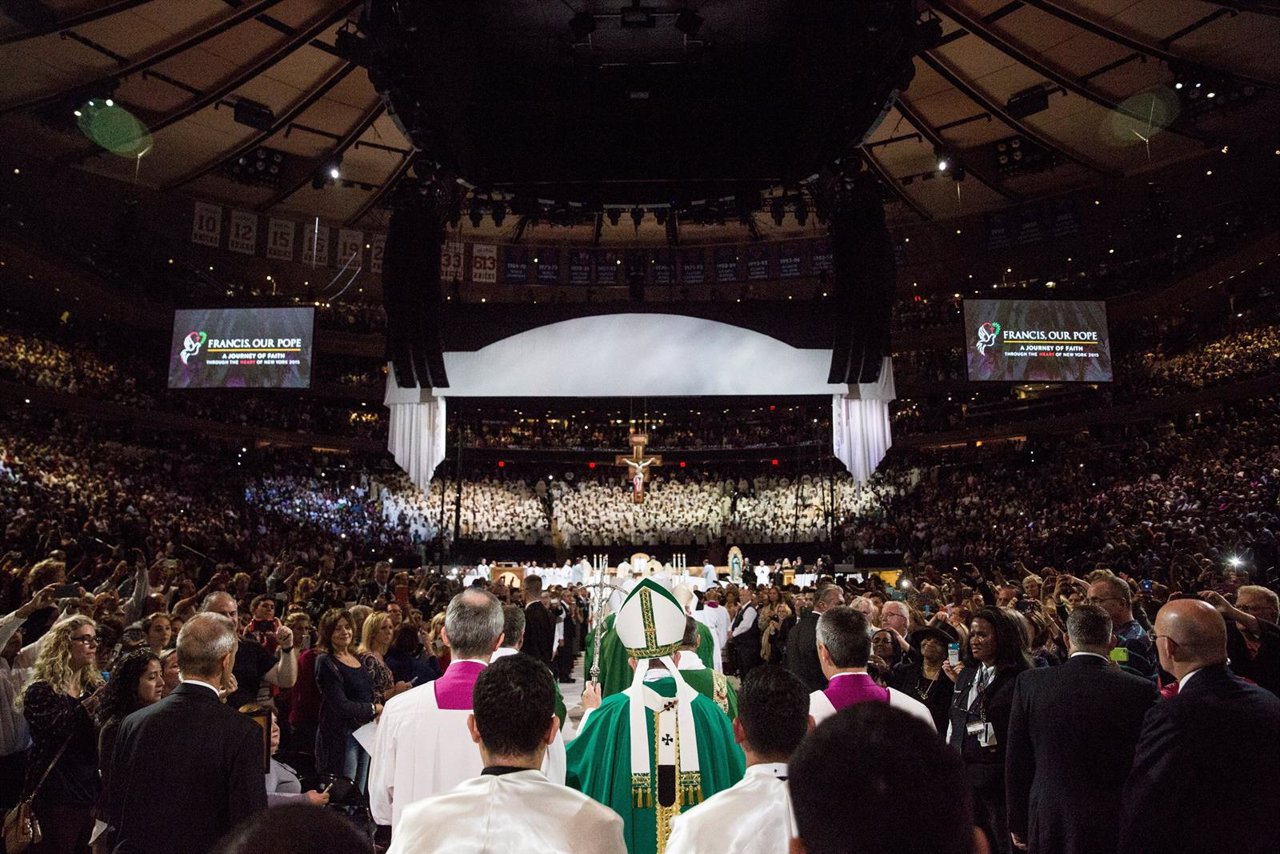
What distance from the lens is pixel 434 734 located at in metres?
3.70

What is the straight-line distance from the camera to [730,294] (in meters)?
34.0

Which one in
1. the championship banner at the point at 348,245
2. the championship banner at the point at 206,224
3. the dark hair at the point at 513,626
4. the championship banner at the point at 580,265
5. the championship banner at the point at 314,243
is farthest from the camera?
the championship banner at the point at 580,265

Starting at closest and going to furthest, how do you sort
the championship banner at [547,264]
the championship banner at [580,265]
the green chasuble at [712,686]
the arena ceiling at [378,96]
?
the green chasuble at [712,686] → the arena ceiling at [378,96] → the championship banner at [547,264] → the championship banner at [580,265]

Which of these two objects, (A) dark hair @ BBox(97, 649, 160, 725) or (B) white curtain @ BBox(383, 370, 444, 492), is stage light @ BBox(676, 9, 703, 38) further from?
(B) white curtain @ BBox(383, 370, 444, 492)

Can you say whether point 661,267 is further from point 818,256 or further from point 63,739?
point 63,739

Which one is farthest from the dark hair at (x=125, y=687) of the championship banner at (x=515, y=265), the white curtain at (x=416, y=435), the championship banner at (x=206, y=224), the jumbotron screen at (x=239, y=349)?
the championship banner at (x=515, y=265)

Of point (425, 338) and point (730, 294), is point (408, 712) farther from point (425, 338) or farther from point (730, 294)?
point (730, 294)

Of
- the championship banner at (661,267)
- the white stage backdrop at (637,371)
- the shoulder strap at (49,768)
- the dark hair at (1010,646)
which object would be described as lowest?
the shoulder strap at (49,768)

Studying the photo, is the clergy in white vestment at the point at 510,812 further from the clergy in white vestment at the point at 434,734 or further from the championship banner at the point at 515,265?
the championship banner at the point at 515,265

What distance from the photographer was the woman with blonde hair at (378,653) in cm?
574

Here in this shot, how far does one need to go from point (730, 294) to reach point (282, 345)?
18.6 m

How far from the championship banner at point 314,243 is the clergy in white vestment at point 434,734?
27778 millimetres

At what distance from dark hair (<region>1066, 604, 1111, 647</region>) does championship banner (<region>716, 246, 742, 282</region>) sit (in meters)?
27.7

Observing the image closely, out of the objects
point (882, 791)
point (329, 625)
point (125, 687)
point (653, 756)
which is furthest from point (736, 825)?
point (329, 625)
